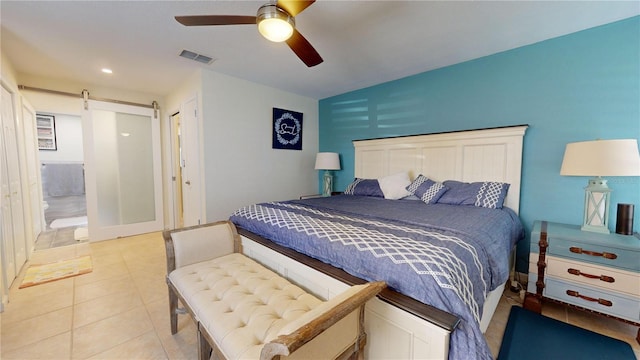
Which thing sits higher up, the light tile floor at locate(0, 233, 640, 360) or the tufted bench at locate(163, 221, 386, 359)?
the tufted bench at locate(163, 221, 386, 359)

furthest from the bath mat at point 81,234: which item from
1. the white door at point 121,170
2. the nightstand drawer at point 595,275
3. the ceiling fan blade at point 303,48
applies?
the nightstand drawer at point 595,275

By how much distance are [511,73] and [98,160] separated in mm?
5682

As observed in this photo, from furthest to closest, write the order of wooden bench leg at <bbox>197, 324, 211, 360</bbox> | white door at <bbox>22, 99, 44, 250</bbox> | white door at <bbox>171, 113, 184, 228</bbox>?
white door at <bbox>171, 113, 184, 228</bbox> → white door at <bbox>22, 99, 44, 250</bbox> → wooden bench leg at <bbox>197, 324, 211, 360</bbox>

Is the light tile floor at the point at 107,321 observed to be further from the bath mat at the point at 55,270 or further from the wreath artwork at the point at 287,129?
the wreath artwork at the point at 287,129

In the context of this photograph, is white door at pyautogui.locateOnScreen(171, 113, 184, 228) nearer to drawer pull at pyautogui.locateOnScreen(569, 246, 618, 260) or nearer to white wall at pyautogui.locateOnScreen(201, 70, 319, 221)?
white wall at pyautogui.locateOnScreen(201, 70, 319, 221)

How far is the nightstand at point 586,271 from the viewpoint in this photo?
164cm

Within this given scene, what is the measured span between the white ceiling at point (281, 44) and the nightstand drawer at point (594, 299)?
7.02ft

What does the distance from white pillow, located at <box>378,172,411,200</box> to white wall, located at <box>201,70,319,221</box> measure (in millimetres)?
1695

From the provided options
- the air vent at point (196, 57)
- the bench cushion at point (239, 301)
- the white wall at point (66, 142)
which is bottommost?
the bench cushion at point (239, 301)

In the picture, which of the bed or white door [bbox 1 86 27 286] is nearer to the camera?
the bed

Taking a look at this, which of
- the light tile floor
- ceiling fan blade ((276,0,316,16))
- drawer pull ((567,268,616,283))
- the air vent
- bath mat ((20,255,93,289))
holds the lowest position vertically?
the light tile floor

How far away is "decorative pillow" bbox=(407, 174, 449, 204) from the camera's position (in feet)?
8.55

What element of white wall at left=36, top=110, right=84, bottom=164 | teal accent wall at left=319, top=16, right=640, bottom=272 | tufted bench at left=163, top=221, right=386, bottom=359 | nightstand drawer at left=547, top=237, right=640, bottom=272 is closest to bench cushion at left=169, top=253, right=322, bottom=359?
tufted bench at left=163, top=221, right=386, bottom=359

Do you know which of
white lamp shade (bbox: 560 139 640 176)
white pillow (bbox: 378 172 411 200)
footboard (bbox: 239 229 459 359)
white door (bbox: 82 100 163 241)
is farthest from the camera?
white door (bbox: 82 100 163 241)
